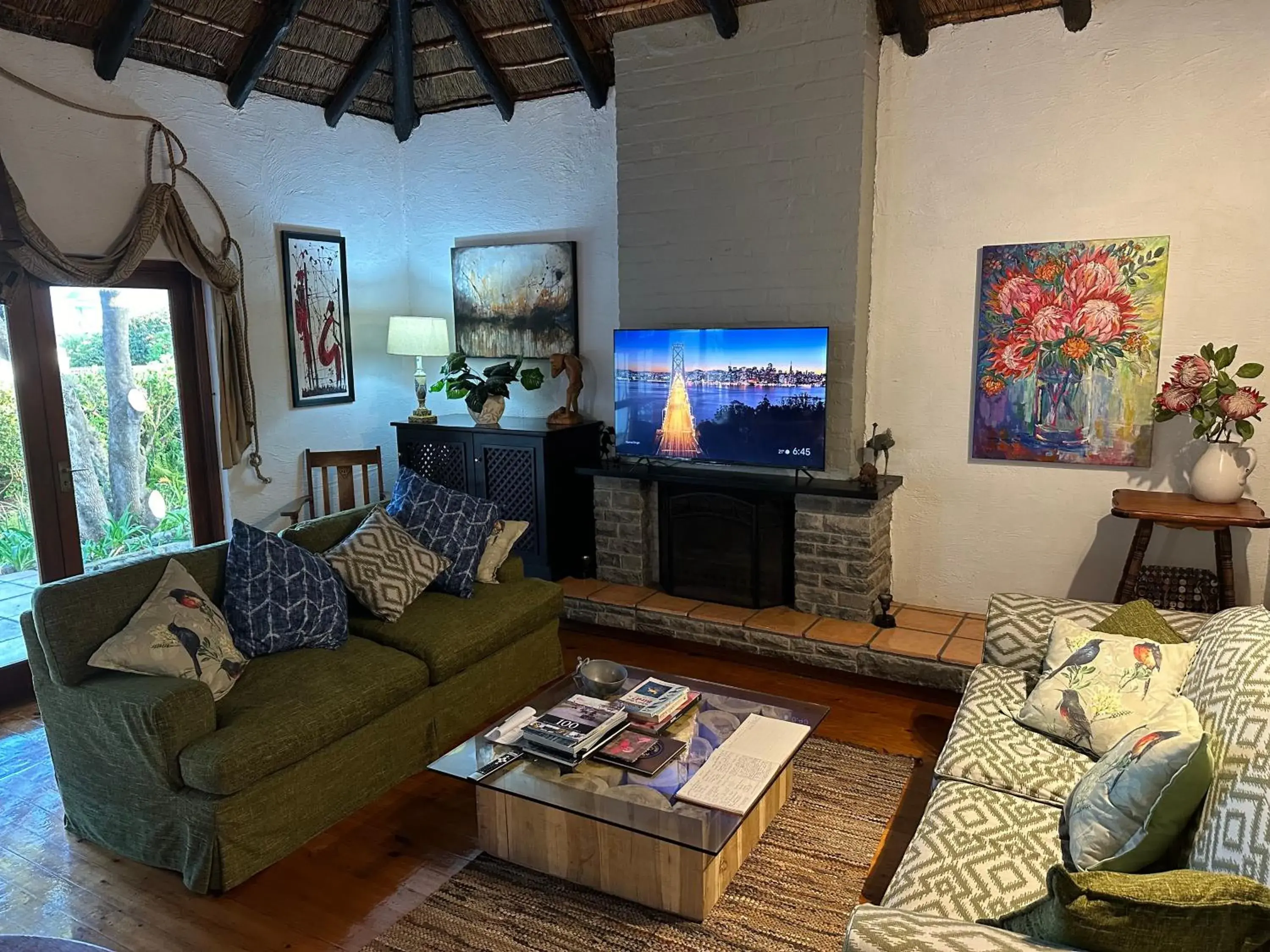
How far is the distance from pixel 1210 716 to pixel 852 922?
3.64 feet

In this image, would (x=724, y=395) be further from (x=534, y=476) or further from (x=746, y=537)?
(x=534, y=476)

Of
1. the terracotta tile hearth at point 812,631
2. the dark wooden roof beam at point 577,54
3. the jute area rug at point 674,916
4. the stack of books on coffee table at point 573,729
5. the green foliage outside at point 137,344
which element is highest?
the dark wooden roof beam at point 577,54

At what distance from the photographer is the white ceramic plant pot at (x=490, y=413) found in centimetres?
506

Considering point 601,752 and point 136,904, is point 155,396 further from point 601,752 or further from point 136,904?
point 601,752

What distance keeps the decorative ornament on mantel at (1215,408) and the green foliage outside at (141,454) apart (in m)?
4.62

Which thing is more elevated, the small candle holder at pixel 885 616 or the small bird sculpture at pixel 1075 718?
the small bird sculpture at pixel 1075 718

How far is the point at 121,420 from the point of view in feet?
14.3

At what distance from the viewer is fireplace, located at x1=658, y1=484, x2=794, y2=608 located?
443 cm

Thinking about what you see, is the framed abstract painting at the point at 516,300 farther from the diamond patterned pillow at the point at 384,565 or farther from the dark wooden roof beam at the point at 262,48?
the diamond patterned pillow at the point at 384,565

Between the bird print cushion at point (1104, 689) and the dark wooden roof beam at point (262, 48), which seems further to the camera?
the dark wooden roof beam at point (262, 48)

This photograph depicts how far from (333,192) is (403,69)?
0.81 metres

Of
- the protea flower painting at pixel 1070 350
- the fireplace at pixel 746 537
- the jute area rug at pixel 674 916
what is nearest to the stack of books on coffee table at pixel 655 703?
the jute area rug at pixel 674 916

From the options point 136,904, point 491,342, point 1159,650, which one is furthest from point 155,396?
point 1159,650

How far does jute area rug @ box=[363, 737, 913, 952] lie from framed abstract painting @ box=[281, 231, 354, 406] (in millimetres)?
3323
